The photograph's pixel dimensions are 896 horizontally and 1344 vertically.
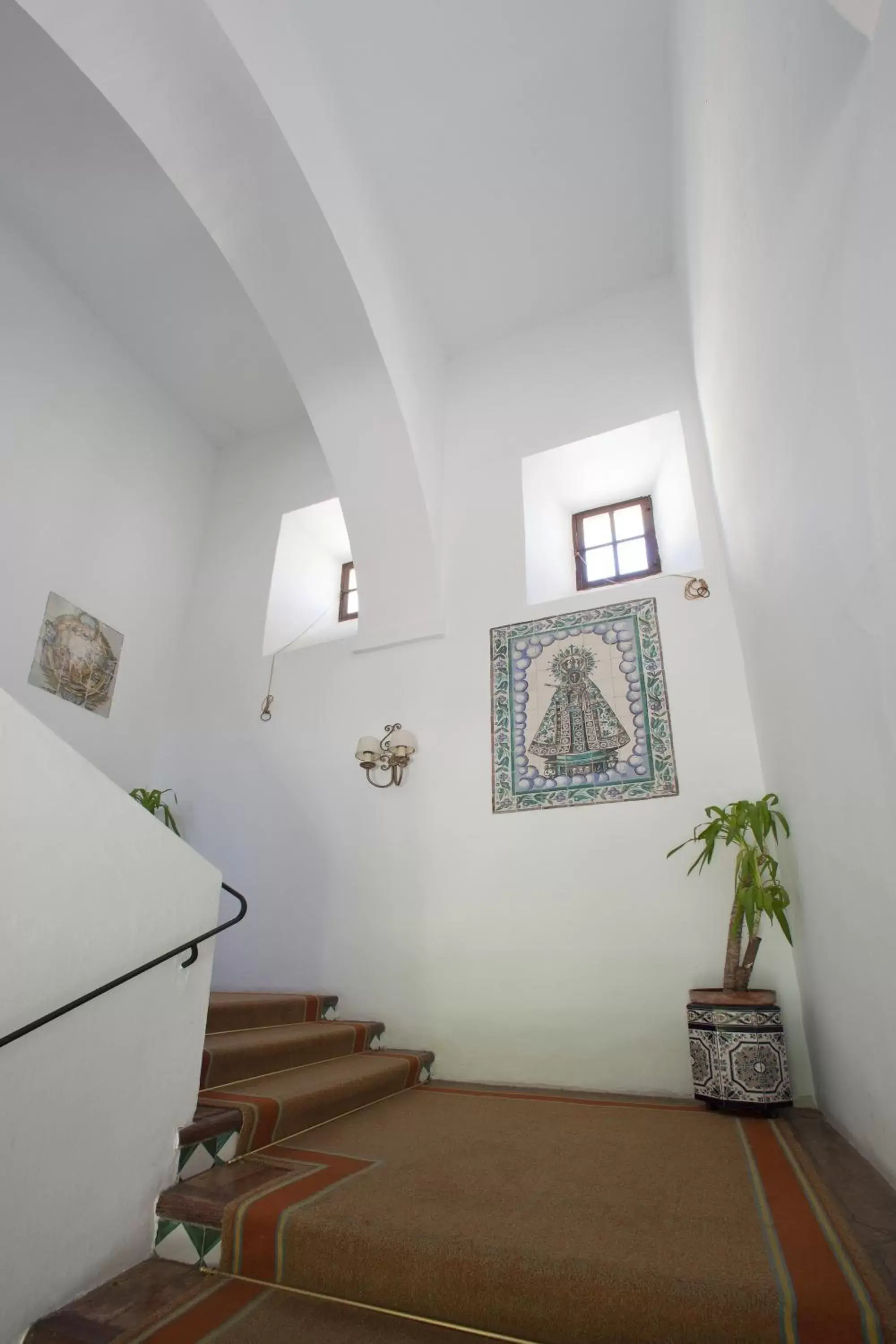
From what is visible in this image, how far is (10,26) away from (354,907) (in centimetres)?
517

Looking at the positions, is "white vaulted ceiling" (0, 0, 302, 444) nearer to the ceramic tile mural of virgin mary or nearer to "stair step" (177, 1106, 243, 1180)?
the ceramic tile mural of virgin mary

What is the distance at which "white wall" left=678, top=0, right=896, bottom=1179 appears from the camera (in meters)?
1.45

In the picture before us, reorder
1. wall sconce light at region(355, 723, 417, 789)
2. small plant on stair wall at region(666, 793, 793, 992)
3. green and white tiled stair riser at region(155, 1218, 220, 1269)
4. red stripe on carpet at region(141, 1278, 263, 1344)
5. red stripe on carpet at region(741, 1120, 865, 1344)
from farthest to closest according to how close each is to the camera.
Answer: wall sconce light at region(355, 723, 417, 789) → small plant on stair wall at region(666, 793, 793, 992) → green and white tiled stair riser at region(155, 1218, 220, 1269) → red stripe on carpet at region(141, 1278, 263, 1344) → red stripe on carpet at region(741, 1120, 865, 1344)

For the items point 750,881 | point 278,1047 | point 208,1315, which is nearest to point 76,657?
point 278,1047

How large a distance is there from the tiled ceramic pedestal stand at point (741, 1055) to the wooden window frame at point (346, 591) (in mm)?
3694

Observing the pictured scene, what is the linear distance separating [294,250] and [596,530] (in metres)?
2.58

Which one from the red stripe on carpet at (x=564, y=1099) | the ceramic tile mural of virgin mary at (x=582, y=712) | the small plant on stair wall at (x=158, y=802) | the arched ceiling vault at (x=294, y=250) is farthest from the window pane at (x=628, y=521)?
the small plant on stair wall at (x=158, y=802)

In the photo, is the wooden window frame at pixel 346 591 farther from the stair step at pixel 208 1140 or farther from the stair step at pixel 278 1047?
the stair step at pixel 208 1140

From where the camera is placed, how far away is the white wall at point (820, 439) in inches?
57.2

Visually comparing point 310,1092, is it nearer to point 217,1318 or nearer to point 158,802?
point 217,1318

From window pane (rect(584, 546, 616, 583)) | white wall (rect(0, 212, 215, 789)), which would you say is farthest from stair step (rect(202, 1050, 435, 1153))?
window pane (rect(584, 546, 616, 583))

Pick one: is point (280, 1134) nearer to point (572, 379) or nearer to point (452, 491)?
point (452, 491)

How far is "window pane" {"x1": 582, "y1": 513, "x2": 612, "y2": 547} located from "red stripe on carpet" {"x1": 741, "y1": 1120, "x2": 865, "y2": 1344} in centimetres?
376

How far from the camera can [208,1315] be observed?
1647 mm
